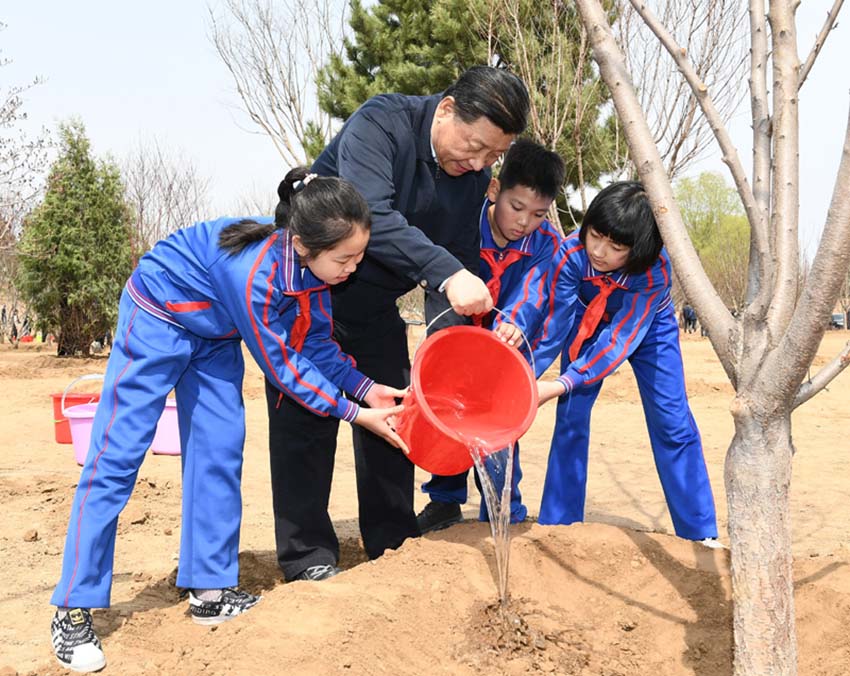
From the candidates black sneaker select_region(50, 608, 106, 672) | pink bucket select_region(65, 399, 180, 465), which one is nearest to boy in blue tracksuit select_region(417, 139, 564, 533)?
black sneaker select_region(50, 608, 106, 672)

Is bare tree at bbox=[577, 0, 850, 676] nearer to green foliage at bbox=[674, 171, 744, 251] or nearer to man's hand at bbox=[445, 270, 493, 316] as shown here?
man's hand at bbox=[445, 270, 493, 316]

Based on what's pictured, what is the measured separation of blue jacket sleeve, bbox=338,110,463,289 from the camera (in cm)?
256

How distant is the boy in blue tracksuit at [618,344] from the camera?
125 inches

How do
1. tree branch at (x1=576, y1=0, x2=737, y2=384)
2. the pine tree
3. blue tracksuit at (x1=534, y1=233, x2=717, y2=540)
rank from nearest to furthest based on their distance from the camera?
1. tree branch at (x1=576, y1=0, x2=737, y2=384)
2. blue tracksuit at (x1=534, y1=233, x2=717, y2=540)
3. the pine tree

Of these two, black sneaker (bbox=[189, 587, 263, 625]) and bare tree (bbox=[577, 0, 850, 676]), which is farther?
black sneaker (bbox=[189, 587, 263, 625])

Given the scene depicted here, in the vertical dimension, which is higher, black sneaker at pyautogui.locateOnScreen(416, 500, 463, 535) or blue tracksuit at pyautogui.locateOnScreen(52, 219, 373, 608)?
blue tracksuit at pyautogui.locateOnScreen(52, 219, 373, 608)

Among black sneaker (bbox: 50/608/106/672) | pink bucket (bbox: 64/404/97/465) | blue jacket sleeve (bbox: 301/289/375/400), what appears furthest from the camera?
pink bucket (bbox: 64/404/97/465)

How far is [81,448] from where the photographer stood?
16.6ft

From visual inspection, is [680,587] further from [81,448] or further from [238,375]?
[81,448]

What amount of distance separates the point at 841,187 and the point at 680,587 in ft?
5.02

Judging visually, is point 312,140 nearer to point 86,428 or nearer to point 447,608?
point 86,428

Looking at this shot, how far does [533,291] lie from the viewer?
10.8 ft

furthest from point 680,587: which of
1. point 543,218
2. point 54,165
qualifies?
point 54,165

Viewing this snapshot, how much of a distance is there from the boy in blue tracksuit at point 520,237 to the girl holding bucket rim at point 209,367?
73 cm
